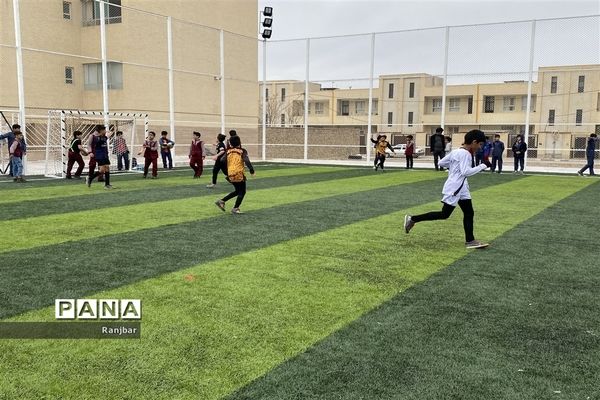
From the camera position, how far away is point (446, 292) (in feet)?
19.7

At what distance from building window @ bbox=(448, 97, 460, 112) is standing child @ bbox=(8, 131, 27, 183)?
49.4 m

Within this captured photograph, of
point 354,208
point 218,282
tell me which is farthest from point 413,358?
point 354,208

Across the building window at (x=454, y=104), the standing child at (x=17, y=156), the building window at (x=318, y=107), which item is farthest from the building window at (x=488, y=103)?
the standing child at (x=17, y=156)

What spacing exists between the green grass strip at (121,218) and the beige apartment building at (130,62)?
2167 centimetres

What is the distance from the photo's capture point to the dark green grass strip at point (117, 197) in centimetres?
1149

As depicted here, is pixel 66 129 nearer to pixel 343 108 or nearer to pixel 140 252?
pixel 140 252

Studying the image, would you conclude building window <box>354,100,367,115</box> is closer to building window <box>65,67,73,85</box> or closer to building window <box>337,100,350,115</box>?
building window <box>337,100,350,115</box>

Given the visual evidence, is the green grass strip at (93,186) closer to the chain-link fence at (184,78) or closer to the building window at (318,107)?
the chain-link fence at (184,78)

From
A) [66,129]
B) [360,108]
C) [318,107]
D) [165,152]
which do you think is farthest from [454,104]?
[66,129]

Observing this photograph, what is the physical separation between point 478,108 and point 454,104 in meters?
4.43

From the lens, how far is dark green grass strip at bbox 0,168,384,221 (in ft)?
37.7

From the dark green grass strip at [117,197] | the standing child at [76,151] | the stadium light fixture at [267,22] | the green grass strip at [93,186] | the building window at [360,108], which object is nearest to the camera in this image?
the dark green grass strip at [117,197]

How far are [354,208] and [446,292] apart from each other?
258 inches

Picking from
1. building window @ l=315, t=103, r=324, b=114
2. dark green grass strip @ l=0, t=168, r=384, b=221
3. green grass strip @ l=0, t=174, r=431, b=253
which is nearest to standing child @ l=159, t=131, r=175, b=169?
dark green grass strip @ l=0, t=168, r=384, b=221
